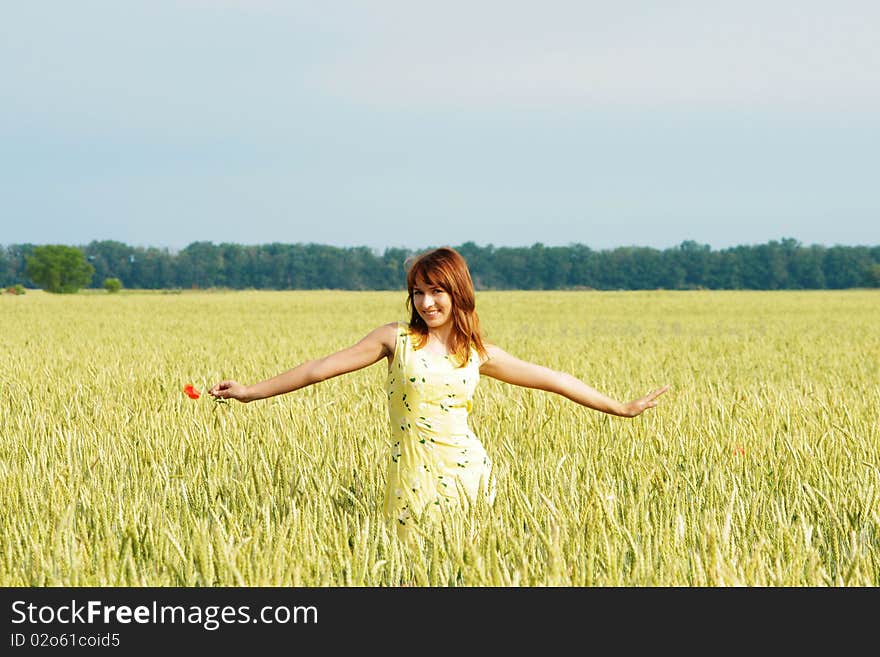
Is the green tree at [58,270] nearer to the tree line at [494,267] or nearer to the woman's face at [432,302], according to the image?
the tree line at [494,267]

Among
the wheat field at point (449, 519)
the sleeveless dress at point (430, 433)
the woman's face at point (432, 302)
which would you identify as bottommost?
the wheat field at point (449, 519)

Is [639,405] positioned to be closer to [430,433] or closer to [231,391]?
[430,433]

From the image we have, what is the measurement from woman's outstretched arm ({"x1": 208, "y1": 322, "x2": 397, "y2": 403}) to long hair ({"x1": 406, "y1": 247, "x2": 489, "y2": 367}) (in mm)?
99

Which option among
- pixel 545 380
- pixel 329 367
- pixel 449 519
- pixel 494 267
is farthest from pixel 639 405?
pixel 494 267

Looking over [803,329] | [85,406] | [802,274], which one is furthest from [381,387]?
[802,274]

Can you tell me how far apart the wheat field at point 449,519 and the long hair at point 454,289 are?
51cm

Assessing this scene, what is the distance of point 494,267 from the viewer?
111m

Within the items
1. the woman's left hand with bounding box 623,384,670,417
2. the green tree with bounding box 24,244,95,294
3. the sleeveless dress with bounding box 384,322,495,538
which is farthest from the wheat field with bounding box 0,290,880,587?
the green tree with bounding box 24,244,95,294

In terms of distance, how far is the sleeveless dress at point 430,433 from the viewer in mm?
2760

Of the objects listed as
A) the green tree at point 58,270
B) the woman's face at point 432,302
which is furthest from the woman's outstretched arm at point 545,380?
the green tree at point 58,270

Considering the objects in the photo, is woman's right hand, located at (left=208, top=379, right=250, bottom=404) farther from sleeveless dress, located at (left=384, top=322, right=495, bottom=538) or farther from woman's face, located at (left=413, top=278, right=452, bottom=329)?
woman's face, located at (left=413, top=278, right=452, bottom=329)

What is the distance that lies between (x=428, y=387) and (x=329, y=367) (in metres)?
0.32

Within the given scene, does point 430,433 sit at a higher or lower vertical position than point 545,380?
lower

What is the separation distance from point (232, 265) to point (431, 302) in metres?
108
